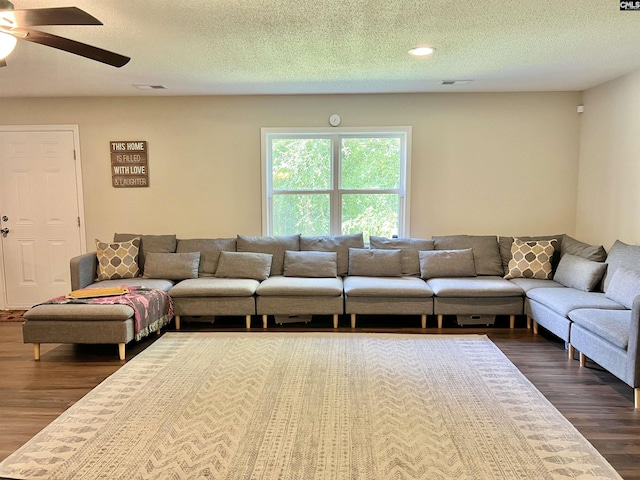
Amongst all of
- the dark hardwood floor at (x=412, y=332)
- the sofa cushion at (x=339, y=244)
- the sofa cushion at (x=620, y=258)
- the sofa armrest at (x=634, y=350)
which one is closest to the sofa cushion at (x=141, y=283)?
the dark hardwood floor at (x=412, y=332)

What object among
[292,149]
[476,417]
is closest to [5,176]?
[292,149]

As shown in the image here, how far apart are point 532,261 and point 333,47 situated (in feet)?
9.72

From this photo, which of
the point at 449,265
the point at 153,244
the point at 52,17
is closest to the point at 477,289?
the point at 449,265

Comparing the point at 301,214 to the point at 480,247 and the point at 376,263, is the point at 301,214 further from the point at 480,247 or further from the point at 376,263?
the point at 480,247

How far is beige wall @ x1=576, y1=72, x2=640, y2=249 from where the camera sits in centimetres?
405

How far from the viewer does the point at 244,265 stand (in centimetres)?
475

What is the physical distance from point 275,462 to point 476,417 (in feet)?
3.97

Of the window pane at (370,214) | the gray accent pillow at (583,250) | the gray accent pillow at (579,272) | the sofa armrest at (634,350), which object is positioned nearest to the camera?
the sofa armrest at (634,350)

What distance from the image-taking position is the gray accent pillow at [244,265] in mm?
4727

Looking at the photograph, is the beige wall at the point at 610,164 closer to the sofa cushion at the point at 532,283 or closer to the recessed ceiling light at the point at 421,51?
the sofa cushion at the point at 532,283

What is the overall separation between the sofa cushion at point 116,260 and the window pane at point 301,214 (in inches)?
62.4

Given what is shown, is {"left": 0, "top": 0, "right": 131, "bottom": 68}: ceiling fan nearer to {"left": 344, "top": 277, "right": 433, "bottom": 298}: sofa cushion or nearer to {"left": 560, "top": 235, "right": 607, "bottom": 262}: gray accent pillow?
{"left": 344, "top": 277, "right": 433, "bottom": 298}: sofa cushion

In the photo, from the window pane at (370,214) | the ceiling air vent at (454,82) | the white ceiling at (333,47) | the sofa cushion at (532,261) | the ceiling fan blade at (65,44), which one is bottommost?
the sofa cushion at (532,261)

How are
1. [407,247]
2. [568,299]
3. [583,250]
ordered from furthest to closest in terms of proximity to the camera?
1. [407,247]
2. [583,250]
3. [568,299]
